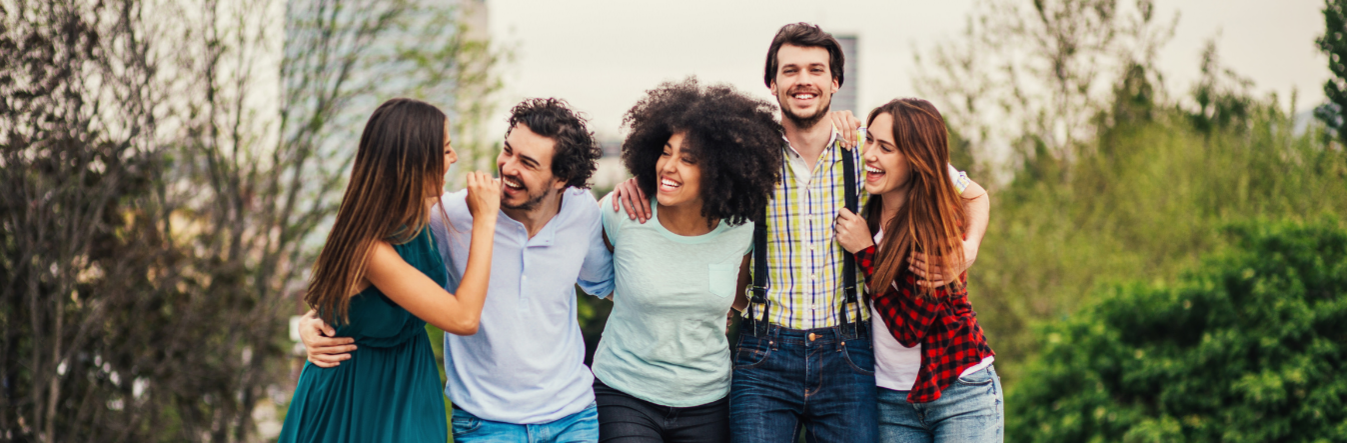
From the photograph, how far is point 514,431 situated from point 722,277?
31.3 inches

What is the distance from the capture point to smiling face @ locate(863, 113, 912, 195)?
2715 millimetres

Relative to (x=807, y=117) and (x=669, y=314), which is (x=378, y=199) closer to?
(x=669, y=314)

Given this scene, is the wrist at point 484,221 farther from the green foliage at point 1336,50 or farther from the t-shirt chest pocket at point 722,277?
the green foliage at point 1336,50

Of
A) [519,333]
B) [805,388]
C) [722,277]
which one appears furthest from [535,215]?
[805,388]

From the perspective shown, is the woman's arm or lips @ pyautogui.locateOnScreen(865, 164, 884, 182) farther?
lips @ pyautogui.locateOnScreen(865, 164, 884, 182)

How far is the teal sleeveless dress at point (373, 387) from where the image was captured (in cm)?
226

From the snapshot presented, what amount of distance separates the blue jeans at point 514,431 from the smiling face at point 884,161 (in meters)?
1.21

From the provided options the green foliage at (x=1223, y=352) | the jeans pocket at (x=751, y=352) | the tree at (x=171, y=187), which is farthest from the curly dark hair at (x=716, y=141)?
the tree at (x=171, y=187)

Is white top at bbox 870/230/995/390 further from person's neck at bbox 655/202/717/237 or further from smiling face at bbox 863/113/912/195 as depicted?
person's neck at bbox 655/202/717/237

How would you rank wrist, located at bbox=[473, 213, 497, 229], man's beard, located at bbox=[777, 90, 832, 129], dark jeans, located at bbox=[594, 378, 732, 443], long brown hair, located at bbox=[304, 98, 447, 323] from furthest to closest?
1. man's beard, located at bbox=[777, 90, 832, 129]
2. dark jeans, located at bbox=[594, 378, 732, 443]
3. wrist, located at bbox=[473, 213, 497, 229]
4. long brown hair, located at bbox=[304, 98, 447, 323]

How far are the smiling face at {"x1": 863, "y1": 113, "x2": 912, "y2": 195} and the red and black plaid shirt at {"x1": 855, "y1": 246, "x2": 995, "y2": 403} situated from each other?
243mm

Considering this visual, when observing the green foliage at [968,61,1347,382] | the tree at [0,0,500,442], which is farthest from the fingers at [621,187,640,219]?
the green foliage at [968,61,1347,382]

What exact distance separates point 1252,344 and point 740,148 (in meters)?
4.72

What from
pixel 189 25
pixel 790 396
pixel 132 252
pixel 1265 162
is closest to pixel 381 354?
pixel 790 396
